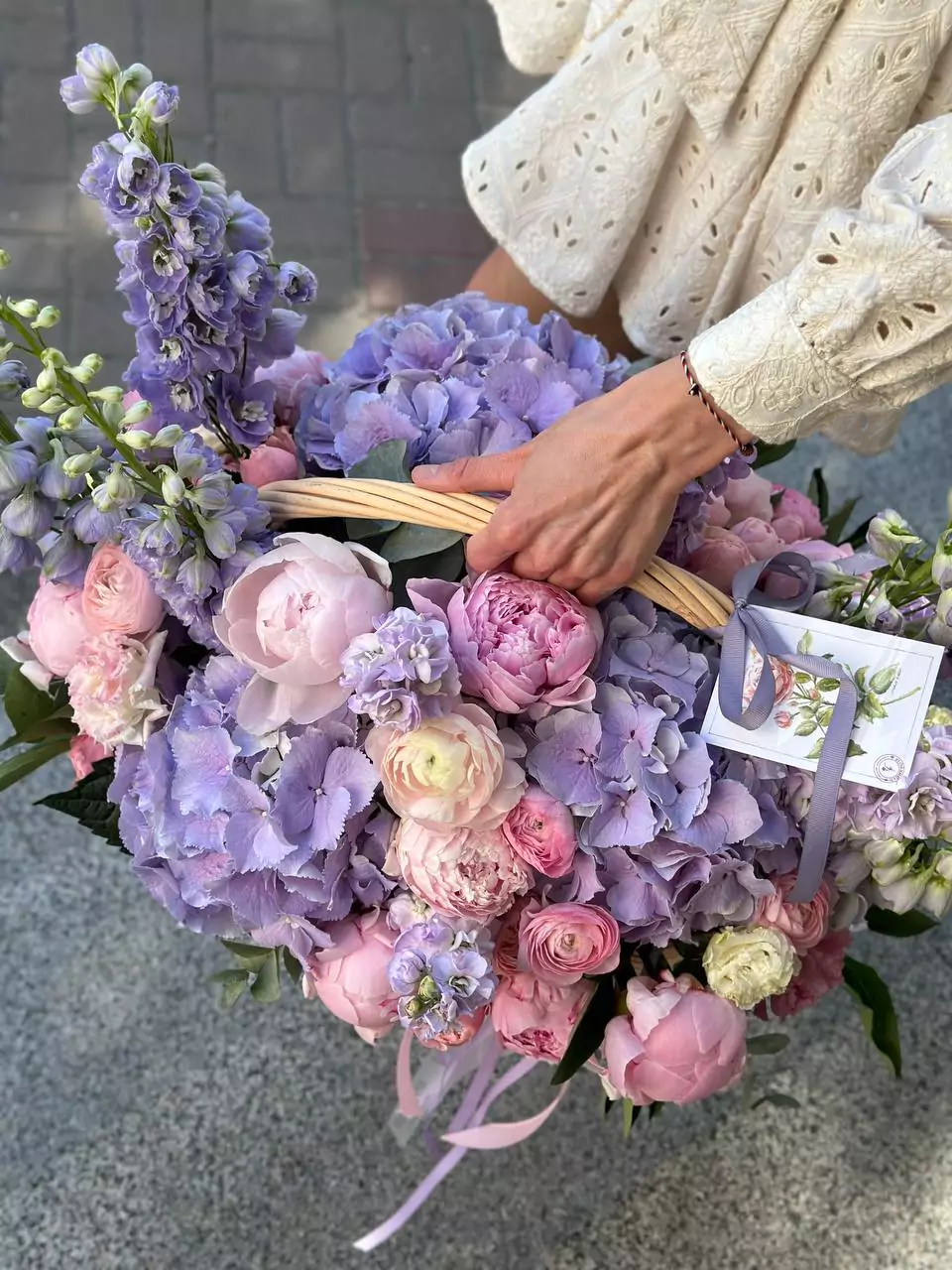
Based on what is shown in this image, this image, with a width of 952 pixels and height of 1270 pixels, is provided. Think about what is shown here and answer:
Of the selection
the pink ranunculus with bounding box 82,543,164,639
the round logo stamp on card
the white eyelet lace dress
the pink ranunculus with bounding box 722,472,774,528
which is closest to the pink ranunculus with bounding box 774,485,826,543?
the pink ranunculus with bounding box 722,472,774,528

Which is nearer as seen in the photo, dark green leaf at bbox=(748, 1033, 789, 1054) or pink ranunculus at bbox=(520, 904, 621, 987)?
pink ranunculus at bbox=(520, 904, 621, 987)

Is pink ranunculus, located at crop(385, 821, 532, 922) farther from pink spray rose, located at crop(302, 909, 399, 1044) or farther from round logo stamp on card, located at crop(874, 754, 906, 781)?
round logo stamp on card, located at crop(874, 754, 906, 781)

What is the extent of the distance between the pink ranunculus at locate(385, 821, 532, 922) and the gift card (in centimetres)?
16

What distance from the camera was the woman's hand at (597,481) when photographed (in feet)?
2.45

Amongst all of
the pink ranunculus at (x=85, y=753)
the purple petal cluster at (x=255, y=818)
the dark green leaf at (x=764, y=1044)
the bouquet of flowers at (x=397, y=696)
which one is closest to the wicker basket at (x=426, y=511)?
the bouquet of flowers at (x=397, y=696)

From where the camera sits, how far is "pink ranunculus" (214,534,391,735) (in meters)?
0.70

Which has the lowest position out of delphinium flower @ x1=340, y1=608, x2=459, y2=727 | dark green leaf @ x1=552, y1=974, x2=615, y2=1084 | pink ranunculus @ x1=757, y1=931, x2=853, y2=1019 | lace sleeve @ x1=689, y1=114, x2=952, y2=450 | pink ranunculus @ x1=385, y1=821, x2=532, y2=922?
pink ranunculus @ x1=757, y1=931, x2=853, y2=1019

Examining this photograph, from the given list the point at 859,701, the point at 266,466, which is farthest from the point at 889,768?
the point at 266,466

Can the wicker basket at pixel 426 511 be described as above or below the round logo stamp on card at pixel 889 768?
above

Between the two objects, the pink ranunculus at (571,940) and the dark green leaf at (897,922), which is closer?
the pink ranunculus at (571,940)

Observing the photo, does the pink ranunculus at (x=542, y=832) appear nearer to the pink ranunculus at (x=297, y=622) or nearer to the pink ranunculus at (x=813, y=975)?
the pink ranunculus at (x=297, y=622)

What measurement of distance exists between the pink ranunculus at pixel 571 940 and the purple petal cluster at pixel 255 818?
106 millimetres

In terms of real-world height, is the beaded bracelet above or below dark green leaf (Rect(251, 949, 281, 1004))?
above

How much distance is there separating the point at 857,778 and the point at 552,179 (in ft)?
2.11
